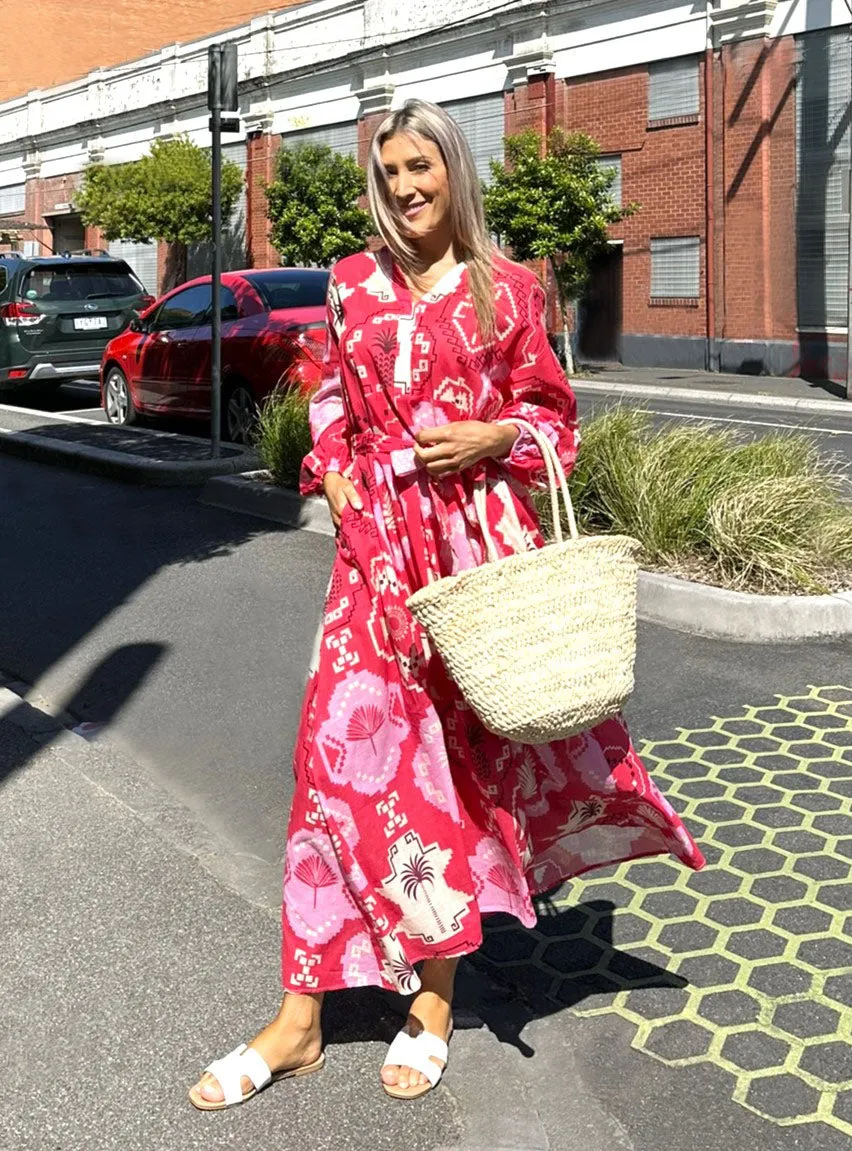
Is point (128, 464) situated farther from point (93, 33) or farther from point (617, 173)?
point (93, 33)

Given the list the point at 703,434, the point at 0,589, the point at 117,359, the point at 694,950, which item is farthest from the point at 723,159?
the point at 694,950

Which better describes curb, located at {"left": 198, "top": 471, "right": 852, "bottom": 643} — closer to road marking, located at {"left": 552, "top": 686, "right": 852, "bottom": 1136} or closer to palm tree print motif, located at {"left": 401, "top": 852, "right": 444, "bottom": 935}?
road marking, located at {"left": 552, "top": 686, "right": 852, "bottom": 1136}

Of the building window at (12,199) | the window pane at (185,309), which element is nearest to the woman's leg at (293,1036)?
the window pane at (185,309)

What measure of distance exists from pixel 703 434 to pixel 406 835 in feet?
19.7

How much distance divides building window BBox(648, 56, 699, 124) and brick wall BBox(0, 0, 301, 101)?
29.1 m

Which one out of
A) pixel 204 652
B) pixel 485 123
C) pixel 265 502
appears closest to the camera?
pixel 204 652

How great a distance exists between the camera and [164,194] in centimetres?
3844

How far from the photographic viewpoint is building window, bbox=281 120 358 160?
116 feet

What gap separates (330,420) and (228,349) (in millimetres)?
9530

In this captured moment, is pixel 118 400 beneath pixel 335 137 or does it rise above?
beneath

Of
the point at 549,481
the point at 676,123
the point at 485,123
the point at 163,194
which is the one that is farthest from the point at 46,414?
the point at 163,194

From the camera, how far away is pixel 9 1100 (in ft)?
10.2

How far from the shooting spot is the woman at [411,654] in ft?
10.2

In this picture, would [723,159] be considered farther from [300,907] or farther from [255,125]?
A: [300,907]
